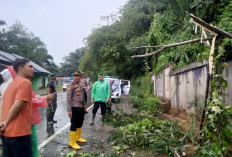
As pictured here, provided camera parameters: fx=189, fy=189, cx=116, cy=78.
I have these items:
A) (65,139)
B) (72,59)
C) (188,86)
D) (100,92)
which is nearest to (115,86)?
(100,92)

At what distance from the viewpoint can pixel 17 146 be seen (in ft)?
7.88

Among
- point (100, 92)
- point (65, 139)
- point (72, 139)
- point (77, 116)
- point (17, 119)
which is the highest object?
point (100, 92)

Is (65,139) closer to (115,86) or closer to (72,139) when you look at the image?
(72,139)

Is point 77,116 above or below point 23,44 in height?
below

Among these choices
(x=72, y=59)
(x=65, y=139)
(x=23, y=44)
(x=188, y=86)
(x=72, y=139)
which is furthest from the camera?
(x=72, y=59)

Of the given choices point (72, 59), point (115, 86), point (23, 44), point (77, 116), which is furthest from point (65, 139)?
point (72, 59)

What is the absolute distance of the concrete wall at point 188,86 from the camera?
4387mm

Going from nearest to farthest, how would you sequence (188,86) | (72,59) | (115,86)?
(188,86) → (115,86) → (72,59)

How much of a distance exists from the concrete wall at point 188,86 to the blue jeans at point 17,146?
10.8 feet

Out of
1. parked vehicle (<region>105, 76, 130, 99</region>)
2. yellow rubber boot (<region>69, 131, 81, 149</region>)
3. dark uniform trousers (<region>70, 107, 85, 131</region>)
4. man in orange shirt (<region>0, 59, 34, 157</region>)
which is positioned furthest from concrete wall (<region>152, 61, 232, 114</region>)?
parked vehicle (<region>105, 76, 130, 99</region>)

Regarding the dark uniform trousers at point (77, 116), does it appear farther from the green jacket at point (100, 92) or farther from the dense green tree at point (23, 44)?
the dense green tree at point (23, 44)

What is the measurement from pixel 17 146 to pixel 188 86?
19.2ft

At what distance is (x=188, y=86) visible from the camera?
678 cm

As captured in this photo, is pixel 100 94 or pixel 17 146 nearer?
pixel 17 146
